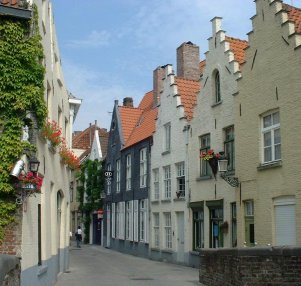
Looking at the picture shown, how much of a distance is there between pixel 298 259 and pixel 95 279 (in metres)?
8.72

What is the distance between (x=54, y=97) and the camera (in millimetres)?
16047

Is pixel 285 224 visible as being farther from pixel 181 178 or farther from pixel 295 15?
pixel 181 178

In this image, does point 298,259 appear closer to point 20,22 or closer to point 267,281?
point 267,281

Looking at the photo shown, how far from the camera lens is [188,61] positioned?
28266mm

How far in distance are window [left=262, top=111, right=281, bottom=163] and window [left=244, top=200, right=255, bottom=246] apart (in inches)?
72.2

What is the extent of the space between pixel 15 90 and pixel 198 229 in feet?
46.1

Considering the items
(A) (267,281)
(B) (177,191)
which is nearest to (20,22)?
(A) (267,281)

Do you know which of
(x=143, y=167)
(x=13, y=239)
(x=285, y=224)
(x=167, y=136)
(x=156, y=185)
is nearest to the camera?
(x=13, y=239)

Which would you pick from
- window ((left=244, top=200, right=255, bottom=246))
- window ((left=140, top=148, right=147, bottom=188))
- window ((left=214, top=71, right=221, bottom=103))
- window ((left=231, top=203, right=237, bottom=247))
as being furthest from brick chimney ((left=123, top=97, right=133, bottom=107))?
window ((left=244, top=200, right=255, bottom=246))

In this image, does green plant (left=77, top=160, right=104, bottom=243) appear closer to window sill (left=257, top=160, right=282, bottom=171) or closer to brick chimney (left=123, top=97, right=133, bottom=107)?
brick chimney (left=123, top=97, right=133, bottom=107)

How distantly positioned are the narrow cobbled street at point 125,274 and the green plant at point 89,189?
545 inches

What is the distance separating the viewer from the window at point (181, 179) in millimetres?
→ 24406

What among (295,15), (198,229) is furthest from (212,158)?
(295,15)

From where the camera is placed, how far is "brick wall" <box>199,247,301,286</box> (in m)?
11.2
